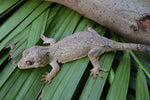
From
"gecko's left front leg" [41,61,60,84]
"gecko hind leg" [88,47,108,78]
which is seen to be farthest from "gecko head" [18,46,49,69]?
"gecko hind leg" [88,47,108,78]

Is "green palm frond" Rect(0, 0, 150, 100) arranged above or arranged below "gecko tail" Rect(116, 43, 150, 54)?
below

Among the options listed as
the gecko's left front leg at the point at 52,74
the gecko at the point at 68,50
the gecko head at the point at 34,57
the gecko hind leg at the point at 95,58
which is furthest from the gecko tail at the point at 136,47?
the gecko head at the point at 34,57

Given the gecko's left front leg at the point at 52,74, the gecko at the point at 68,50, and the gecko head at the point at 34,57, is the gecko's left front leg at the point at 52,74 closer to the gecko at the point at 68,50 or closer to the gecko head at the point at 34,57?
the gecko at the point at 68,50

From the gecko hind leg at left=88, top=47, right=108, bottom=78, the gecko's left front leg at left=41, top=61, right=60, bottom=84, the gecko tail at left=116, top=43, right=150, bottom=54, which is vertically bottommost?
the gecko's left front leg at left=41, top=61, right=60, bottom=84

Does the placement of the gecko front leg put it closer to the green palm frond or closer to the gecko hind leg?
the green palm frond

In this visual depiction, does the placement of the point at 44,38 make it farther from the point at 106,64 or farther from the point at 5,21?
the point at 106,64

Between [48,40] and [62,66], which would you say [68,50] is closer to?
[62,66]

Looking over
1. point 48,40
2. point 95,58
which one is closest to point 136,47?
point 95,58

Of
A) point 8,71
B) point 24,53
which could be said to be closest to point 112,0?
point 24,53
